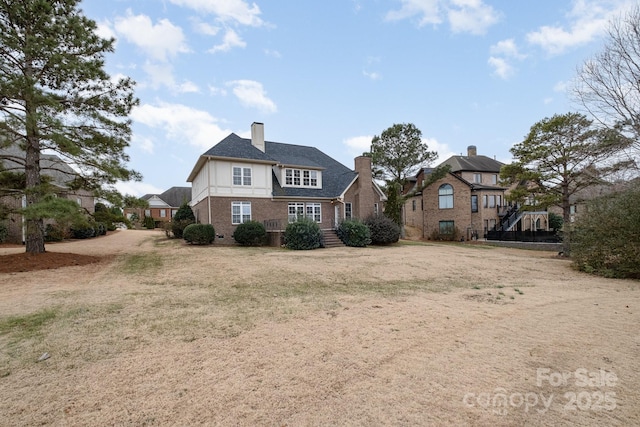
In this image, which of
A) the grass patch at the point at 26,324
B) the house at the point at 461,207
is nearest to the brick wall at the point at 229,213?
the house at the point at 461,207

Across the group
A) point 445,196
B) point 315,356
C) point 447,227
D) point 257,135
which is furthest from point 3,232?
point 445,196

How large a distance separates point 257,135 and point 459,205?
67.0ft

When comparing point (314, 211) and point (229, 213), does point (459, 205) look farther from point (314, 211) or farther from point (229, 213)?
point (229, 213)

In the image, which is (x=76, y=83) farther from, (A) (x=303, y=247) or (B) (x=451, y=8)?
(B) (x=451, y=8)

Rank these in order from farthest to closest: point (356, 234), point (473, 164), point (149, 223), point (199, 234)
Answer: point (149, 223), point (473, 164), point (356, 234), point (199, 234)

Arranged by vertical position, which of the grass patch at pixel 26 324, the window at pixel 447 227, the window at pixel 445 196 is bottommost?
the grass patch at pixel 26 324

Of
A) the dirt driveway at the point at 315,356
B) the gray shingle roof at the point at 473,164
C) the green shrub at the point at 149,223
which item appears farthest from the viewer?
the green shrub at the point at 149,223

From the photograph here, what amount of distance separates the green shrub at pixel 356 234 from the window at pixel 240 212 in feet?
22.7

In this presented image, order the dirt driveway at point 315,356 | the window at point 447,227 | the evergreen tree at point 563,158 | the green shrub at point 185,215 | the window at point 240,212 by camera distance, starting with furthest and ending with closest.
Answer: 1. the window at point 447,227
2. the green shrub at point 185,215
3. the window at point 240,212
4. the evergreen tree at point 563,158
5. the dirt driveway at point 315,356

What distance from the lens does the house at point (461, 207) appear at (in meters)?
29.5

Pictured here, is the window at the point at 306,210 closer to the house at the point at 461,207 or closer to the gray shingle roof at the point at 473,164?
the house at the point at 461,207

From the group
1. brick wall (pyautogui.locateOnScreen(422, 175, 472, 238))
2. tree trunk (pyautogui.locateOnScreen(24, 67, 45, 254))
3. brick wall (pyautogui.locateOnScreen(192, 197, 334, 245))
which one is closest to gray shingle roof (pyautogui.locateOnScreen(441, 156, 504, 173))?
brick wall (pyautogui.locateOnScreen(422, 175, 472, 238))

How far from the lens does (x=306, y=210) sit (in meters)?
23.5

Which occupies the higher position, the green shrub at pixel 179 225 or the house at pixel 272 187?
the house at pixel 272 187
